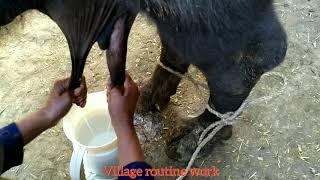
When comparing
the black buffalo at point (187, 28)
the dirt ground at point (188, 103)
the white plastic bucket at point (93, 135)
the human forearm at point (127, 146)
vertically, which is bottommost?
the dirt ground at point (188, 103)

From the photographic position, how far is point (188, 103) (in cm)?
191

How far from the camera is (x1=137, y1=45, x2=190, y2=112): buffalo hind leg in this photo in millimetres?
1744

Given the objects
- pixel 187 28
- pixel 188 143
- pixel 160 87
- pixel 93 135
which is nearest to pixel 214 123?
pixel 188 143

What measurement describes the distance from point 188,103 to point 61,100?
0.63 meters

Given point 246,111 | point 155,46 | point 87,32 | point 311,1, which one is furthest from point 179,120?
point 311,1

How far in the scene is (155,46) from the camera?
6.93 feet

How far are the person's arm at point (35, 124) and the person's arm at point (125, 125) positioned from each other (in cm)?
11

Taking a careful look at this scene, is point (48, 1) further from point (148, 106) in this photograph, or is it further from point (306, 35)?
point (306, 35)

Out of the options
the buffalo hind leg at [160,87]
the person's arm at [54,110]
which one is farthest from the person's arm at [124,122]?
the buffalo hind leg at [160,87]

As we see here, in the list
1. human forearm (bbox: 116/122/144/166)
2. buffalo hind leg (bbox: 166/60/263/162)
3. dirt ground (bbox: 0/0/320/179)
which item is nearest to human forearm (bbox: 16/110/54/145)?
human forearm (bbox: 116/122/144/166)

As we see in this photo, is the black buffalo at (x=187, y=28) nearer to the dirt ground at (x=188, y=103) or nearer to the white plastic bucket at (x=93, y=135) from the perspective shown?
the white plastic bucket at (x=93, y=135)

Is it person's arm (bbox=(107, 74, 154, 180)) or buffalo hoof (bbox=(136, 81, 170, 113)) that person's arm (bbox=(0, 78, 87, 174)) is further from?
buffalo hoof (bbox=(136, 81, 170, 113))

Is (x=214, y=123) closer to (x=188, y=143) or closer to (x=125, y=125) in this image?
(x=188, y=143)

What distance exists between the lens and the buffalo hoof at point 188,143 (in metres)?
1.74
